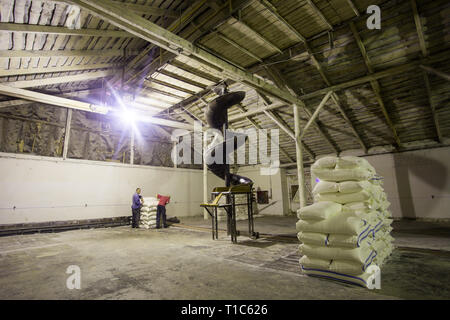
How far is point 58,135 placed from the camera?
9.05 meters

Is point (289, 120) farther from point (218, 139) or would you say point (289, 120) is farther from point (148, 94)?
point (148, 94)

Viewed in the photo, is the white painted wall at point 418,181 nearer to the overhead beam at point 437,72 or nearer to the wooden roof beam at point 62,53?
the overhead beam at point 437,72

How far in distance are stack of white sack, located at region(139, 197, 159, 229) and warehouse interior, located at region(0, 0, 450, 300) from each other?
0.43ft

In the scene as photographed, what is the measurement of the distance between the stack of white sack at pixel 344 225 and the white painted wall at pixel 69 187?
9.24 metres

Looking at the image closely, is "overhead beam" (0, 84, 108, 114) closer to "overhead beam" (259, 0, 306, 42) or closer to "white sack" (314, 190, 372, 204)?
"overhead beam" (259, 0, 306, 42)

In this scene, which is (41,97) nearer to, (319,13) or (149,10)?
(149,10)

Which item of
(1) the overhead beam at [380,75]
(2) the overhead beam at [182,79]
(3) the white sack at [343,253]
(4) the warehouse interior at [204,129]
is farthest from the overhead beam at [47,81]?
(3) the white sack at [343,253]

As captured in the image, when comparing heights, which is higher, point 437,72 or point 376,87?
point 376,87

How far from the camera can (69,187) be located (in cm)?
905

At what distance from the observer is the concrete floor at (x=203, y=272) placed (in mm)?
2654

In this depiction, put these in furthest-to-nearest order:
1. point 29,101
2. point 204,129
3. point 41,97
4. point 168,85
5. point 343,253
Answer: point 204,129 → point 29,101 → point 168,85 → point 41,97 → point 343,253

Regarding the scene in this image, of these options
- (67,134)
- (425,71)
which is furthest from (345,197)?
(67,134)

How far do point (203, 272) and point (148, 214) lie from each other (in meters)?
6.22

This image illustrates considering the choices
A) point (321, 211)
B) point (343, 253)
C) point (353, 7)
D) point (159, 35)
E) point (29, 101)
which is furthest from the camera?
point (29, 101)
